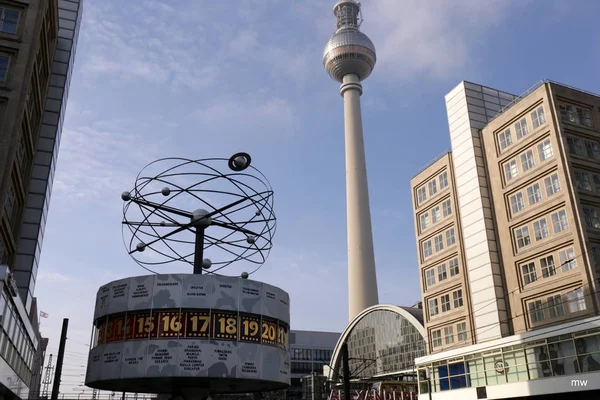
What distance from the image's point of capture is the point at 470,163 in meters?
60.7

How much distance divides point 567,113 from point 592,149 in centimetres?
405

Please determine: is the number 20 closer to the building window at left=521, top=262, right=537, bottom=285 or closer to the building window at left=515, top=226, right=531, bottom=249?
the building window at left=521, top=262, right=537, bottom=285

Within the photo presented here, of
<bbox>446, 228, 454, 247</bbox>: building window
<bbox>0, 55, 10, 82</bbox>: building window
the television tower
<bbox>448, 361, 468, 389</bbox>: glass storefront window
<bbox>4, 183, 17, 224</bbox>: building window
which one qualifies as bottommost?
<bbox>448, 361, 468, 389</bbox>: glass storefront window

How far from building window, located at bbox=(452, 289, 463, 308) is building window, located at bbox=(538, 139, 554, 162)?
16.7 meters

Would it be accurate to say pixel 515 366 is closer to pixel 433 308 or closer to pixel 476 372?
pixel 476 372

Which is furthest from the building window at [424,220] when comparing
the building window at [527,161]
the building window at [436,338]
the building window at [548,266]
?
the building window at [548,266]

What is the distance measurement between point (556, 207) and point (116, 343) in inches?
1534

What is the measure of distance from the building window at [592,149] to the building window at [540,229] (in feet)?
25.0

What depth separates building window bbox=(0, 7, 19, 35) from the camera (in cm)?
4528

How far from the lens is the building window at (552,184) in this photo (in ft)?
164

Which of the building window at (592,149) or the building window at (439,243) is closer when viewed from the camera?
the building window at (592,149)

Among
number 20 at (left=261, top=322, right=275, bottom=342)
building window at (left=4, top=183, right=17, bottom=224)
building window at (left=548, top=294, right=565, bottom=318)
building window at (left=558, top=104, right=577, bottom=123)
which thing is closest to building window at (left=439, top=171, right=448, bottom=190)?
building window at (left=558, top=104, right=577, bottom=123)

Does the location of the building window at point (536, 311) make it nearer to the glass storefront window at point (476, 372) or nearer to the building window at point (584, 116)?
the glass storefront window at point (476, 372)

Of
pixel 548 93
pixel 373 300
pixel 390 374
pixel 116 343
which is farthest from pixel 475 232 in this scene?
pixel 373 300
